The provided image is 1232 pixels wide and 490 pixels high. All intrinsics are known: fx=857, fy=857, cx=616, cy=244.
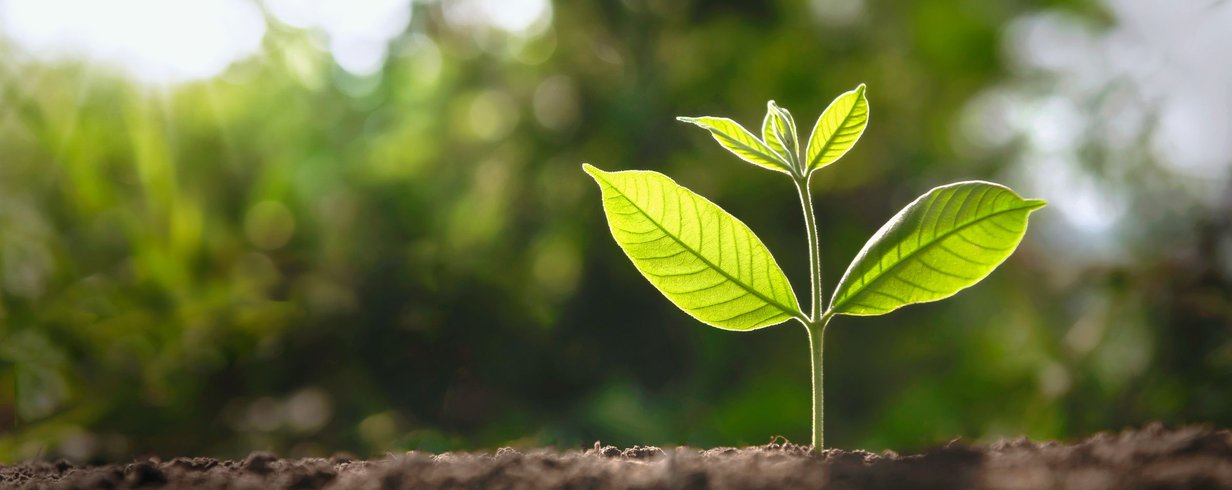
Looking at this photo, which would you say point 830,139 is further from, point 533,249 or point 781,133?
point 533,249

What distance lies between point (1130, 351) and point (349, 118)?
156 cm

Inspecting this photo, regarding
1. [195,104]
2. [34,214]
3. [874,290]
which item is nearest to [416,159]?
[195,104]

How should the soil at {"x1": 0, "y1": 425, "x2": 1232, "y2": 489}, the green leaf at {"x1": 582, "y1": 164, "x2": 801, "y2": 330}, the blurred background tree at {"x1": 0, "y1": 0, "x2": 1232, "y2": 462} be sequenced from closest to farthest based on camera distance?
the soil at {"x1": 0, "y1": 425, "x2": 1232, "y2": 489} → the green leaf at {"x1": 582, "y1": 164, "x2": 801, "y2": 330} → the blurred background tree at {"x1": 0, "y1": 0, "x2": 1232, "y2": 462}

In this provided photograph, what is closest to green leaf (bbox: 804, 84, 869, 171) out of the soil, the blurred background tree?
the soil

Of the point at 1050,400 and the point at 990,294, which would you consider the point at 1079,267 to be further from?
the point at 1050,400

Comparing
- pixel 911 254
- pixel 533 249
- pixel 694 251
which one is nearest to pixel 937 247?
pixel 911 254

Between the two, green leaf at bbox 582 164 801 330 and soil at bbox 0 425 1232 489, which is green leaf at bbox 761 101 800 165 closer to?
green leaf at bbox 582 164 801 330

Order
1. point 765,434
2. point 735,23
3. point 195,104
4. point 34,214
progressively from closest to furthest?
point 34,214 → point 765,434 → point 195,104 → point 735,23

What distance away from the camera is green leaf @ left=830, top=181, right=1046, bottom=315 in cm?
40

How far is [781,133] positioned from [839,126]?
0.10 feet

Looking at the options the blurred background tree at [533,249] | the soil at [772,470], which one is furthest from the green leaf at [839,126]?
the blurred background tree at [533,249]

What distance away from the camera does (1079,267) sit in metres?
1.61

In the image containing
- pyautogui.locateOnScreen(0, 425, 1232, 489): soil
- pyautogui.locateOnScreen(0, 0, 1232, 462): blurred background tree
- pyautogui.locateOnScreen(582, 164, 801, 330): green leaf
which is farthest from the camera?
pyautogui.locateOnScreen(0, 0, 1232, 462): blurred background tree

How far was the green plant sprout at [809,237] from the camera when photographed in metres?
0.41
